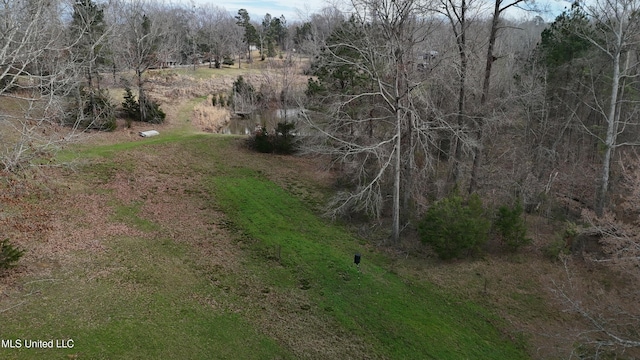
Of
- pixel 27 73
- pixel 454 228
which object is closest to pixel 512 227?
pixel 454 228

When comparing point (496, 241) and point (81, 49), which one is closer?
point (496, 241)

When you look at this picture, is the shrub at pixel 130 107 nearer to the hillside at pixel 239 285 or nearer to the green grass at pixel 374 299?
the hillside at pixel 239 285

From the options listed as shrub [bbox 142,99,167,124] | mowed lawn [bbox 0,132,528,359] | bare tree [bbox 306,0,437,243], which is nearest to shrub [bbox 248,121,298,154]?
bare tree [bbox 306,0,437,243]

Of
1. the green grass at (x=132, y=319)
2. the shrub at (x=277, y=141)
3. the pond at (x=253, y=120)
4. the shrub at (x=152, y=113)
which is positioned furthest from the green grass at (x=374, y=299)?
the pond at (x=253, y=120)

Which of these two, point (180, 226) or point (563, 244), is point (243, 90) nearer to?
point (180, 226)

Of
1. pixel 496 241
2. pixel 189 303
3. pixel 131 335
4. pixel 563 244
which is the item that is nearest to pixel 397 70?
pixel 496 241

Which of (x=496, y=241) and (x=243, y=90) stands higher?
(x=243, y=90)

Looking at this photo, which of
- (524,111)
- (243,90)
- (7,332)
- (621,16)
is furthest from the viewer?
(243,90)

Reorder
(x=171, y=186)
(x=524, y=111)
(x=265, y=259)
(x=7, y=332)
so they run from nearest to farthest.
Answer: (x=7, y=332), (x=265, y=259), (x=171, y=186), (x=524, y=111)
